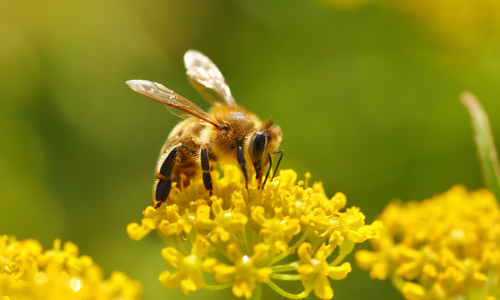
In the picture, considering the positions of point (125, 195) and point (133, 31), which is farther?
point (133, 31)

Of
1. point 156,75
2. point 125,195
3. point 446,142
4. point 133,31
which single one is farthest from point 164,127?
point 446,142

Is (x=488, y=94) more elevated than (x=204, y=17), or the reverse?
(x=204, y=17)

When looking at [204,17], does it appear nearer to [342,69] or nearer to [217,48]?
[217,48]

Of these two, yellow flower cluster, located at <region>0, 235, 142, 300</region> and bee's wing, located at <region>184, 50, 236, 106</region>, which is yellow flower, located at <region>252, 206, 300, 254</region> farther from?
bee's wing, located at <region>184, 50, 236, 106</region>

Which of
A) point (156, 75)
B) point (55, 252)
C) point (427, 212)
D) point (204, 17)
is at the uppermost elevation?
point (204, 17)

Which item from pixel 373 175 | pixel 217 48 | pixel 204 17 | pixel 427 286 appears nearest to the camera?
pixel 427 286

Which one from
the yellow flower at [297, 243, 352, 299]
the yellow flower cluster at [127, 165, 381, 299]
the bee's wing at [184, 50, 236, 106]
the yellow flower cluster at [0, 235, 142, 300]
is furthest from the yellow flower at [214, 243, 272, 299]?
the bee's wing at [184, 50, 236, 106]

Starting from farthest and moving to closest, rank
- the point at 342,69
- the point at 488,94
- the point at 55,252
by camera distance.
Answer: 1. the point at 342,69
2. the point at 488,94
3. the point at 55,252
